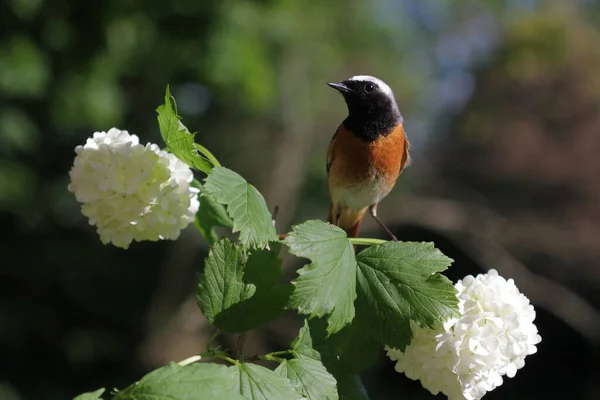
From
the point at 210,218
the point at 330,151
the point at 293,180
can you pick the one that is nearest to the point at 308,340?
the point at 210,218

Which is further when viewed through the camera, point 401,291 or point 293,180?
point 293,180

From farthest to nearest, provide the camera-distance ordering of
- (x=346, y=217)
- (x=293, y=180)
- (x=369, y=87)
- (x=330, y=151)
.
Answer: (x=293, y=180), (x=346, y=217), (x=330, y=151), (x=369, y=87)

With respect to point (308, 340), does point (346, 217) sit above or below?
below

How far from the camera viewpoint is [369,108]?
1.89 meters

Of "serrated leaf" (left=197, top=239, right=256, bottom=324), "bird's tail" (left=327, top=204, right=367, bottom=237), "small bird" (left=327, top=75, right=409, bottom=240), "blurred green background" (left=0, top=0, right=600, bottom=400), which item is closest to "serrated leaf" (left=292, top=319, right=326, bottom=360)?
"serrated leaf" (left=197, top=239, right=256, bottom=324)

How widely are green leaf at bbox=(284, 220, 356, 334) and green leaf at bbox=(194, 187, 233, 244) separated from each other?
30 centimetres

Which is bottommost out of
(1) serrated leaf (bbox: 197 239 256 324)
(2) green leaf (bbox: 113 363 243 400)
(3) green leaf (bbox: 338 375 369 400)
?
(3) green leaf (bbox: 338 375 369 400)

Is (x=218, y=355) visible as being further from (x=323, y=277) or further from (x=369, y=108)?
(x=369, y=108)

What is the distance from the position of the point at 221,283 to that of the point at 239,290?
0.03 meters

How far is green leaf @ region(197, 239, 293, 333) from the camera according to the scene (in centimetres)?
107

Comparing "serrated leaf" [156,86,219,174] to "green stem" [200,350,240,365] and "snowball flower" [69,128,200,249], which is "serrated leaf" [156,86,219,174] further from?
"green stem" [200,350,240,365]

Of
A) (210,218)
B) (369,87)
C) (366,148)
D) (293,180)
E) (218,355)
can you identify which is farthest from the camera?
(293,180)

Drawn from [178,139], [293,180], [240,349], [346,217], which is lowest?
[293,180]

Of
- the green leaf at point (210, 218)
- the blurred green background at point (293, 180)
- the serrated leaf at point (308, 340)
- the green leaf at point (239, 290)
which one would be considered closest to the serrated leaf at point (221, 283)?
the green leaf at point (239, 290)
